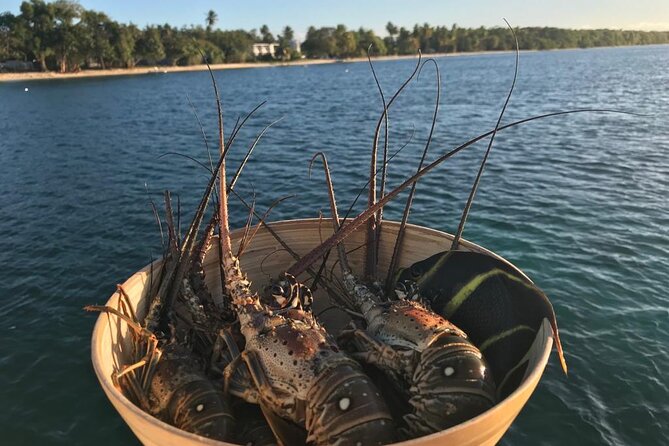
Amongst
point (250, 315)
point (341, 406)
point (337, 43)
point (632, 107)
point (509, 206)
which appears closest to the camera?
point (341, 406)

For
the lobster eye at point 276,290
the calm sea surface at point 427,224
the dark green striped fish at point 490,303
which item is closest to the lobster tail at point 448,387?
the dark green striped fish at point 490,303

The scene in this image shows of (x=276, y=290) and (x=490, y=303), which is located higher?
(x=276, y=290)

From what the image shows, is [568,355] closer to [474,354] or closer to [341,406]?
[474,354]

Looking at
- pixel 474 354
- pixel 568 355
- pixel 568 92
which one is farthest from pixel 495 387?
pixel 568 92

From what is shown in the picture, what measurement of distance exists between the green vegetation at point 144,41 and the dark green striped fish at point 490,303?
86.8 feet

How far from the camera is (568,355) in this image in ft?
16.6

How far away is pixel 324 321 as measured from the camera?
4.59 meters

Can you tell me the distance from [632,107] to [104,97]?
1413 inches

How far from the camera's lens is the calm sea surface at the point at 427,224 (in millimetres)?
4504

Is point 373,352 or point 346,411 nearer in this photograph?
Result: point 346,411

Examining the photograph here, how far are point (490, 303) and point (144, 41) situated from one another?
288ft

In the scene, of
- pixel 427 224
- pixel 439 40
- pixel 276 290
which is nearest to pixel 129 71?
pixel 427 224

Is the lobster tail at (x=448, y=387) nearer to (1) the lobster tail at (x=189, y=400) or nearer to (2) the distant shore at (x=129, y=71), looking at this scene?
(1) the lobster tail at (x=189, y=400)

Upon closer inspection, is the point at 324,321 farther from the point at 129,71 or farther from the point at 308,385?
the point at 129,71
